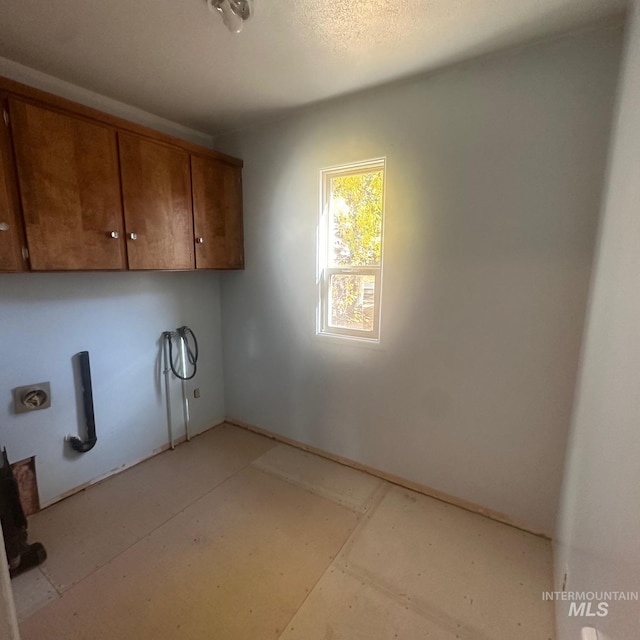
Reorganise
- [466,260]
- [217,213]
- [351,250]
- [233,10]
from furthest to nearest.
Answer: [217,213] → [351,250] → [466,260] → [233,10]

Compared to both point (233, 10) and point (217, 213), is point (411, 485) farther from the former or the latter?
point (233, 10)

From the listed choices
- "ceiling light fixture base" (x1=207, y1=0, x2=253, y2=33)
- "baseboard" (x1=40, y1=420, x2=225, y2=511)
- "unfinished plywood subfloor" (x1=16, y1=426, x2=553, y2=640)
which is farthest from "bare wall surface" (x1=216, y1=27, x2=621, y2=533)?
"baseboard" (x1=40, y1=420, x2=225, y2=511)

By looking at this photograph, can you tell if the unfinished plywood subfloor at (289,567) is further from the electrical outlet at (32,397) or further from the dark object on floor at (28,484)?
the electrical outlet at (32,397)

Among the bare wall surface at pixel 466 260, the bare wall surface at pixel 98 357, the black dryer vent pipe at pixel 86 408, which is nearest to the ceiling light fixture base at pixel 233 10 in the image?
the bare wall surface at pixel 466 260

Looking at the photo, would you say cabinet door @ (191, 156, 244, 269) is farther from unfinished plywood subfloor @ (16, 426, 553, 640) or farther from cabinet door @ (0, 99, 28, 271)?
unfinished plywood subfloor @ (16, 426, 553, 640)

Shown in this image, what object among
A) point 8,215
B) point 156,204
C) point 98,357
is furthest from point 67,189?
point 98,357

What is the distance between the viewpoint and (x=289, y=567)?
1.63 m

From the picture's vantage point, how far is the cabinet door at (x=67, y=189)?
160 cm

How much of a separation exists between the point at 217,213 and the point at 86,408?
5.61 feet

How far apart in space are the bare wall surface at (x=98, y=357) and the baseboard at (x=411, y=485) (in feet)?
2.77

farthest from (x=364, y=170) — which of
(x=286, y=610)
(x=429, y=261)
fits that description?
(x=286, y=610)

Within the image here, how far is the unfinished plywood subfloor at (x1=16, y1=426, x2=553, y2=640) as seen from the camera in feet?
4.46

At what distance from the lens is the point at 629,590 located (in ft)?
2.29

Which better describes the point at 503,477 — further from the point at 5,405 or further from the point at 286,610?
the point at 5,405
